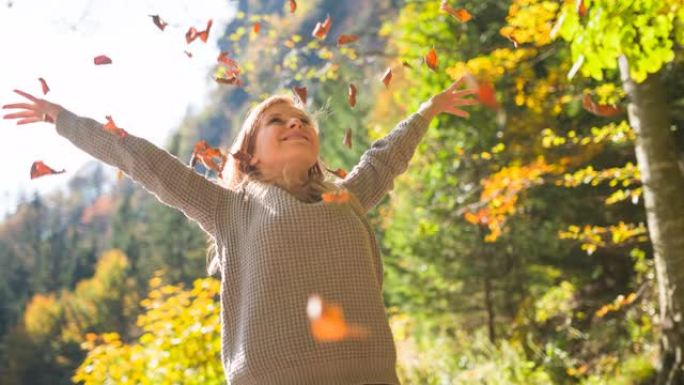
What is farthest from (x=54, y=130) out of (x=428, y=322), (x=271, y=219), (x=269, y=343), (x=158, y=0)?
(x=428, y=322)

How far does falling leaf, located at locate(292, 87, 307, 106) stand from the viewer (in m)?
2.32

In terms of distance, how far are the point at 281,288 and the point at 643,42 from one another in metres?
2.15

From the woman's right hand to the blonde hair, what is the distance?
48 cm

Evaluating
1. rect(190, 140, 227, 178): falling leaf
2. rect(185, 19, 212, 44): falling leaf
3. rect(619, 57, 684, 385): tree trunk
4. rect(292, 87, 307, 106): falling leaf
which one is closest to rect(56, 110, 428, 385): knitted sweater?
rect(190, 140, 227, 178): falling leaf

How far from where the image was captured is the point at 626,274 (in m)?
8.70

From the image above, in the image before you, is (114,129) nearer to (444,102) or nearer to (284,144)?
(284,144)

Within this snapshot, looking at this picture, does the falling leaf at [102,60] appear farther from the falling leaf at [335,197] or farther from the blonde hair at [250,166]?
the falling leaf at [335,197]

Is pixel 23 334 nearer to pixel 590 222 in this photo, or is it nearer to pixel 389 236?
pixel 389 236

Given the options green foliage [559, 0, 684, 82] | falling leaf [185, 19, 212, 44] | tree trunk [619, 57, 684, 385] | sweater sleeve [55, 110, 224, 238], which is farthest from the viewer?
tree trunk [619, 57, 684, 385]

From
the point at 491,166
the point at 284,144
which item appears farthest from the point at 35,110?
the point at 491,166

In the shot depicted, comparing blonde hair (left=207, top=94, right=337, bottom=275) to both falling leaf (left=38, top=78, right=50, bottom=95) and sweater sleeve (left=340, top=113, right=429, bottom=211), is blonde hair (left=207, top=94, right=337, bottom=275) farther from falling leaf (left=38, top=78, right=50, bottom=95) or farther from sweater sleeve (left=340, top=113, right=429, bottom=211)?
falling leaf (left=38, top=78, right=50, bottom=95)

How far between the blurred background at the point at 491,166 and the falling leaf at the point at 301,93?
147mm

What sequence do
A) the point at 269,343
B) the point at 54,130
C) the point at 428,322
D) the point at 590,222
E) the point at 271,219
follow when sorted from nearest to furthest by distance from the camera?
the point at 269,343 → the point at 271,219 → the point at 54,130 → the point at 590,222 → the point at 428,322

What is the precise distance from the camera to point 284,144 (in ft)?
6.76
